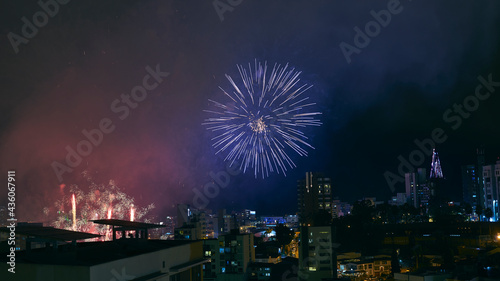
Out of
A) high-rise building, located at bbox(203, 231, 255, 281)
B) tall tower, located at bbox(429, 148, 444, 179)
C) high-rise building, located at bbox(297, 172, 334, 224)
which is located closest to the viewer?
high-rise building, located at bbox(203, 231, 255, 281)

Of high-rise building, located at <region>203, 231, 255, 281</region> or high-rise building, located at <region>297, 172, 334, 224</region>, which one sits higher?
high-rise building, located at <region>297, 172, 334, 224</region>

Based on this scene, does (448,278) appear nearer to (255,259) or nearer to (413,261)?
(413,261)

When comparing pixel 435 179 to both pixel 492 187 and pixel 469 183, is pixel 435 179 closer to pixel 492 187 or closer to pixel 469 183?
pixel 469 183

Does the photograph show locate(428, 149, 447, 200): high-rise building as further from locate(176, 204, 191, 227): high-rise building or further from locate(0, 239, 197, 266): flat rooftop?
locate(0, 239, 197, 266): flat rooftop

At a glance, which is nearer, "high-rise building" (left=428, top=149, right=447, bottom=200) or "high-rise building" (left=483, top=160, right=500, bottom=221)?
"high-rise building" (left=483, top=160, right=500, bottom=221)

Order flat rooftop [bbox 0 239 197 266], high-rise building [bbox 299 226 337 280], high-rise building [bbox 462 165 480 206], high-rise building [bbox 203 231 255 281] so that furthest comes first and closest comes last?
high-rise building [bbox 462 165 480 206], high-rise building [bbox 203 231 255 281], high-rise building [bbox 299 226 337 280], flat rooftop [bbox 0 239 197 266]

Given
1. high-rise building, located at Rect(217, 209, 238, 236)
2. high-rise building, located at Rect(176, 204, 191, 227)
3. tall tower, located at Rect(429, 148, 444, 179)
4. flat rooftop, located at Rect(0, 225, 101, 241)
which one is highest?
tall tower, located at Rect(429, 148, 444, 179)

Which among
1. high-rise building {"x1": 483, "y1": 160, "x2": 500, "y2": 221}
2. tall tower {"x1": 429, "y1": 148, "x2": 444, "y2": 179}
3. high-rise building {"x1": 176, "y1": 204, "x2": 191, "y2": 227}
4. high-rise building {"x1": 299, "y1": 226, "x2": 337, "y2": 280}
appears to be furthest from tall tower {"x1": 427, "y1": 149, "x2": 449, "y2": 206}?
high-rise building {"x1": 299, "y1": 226, "x2": 337, "y2": 280}
